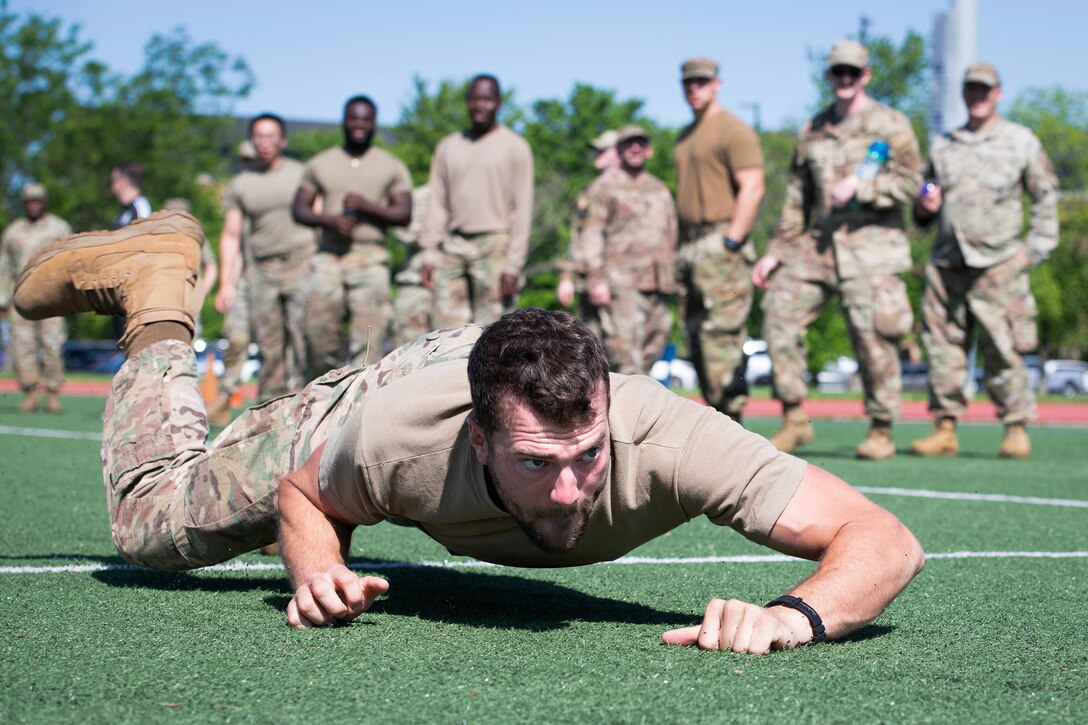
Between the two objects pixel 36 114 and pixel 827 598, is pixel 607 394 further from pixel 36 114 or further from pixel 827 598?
pixel 36 114

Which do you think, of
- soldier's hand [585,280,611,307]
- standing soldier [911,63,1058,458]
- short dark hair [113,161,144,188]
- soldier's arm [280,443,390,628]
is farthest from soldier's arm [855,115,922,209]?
soldier's arm [280,443,390,628]

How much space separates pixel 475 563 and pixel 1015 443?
21.1 ft

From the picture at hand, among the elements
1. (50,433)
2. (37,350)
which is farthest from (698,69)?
(37,350)

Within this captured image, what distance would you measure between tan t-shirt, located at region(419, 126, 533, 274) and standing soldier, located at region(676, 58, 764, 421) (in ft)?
4.00

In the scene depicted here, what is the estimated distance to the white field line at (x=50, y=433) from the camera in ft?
35.0

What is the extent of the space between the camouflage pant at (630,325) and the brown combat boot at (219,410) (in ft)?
12.5

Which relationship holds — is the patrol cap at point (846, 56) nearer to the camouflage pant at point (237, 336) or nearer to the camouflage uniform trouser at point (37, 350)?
the camouflage pant at point (237, 336)

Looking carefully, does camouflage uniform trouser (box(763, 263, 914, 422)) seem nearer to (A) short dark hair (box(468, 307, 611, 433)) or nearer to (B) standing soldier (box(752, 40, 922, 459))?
(B) standing soldier (box(752, 40, 922, 459))

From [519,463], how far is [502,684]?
0.48 m

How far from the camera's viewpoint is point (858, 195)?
30.1ft

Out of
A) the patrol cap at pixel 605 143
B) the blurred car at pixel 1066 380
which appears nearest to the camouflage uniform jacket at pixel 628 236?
the patrol cap at pixel 605 143

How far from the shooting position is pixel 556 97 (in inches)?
2197

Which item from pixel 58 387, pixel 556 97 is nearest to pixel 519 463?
pixel 58 387

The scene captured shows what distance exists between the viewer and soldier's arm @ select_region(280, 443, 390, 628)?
123 inches
